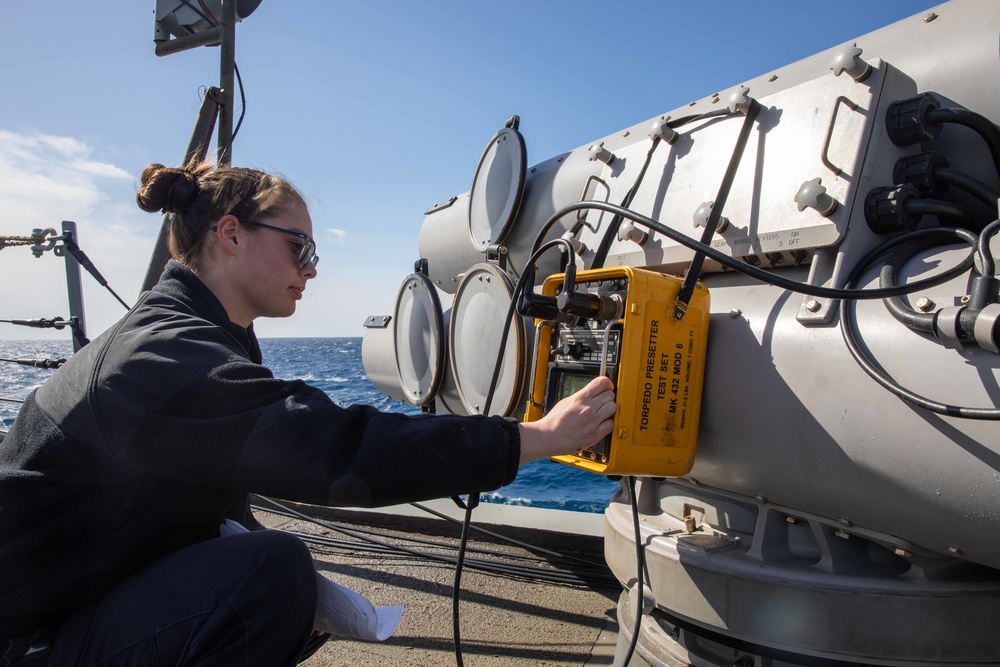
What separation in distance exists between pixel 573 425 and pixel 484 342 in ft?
3.83

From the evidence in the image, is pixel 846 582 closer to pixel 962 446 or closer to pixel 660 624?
pixel 962 446

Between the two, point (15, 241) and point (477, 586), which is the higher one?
point (15, 241)

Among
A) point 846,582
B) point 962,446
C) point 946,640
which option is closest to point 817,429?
point 962,446

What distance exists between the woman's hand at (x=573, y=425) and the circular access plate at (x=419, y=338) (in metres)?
1.63

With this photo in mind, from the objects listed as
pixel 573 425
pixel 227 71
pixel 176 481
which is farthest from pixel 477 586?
pixel 227 71

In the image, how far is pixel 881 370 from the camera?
120cm

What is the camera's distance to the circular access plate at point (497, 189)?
8.76 ft

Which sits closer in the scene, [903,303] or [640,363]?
[903,303]

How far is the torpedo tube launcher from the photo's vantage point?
55.1 inches

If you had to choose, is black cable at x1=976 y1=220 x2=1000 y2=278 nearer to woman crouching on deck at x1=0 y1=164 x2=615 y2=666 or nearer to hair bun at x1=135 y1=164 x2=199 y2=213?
woman crouching on deck at x1=0 y1=164 x2=615 y2=666

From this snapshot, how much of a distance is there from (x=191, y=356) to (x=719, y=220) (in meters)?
1.17

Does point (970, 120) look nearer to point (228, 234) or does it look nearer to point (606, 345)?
point (606, 345)

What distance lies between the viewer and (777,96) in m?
1.62

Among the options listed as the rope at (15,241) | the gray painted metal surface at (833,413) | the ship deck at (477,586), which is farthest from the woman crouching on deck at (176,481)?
the rope at (15,241)
